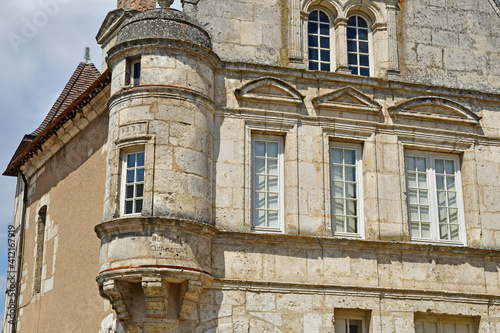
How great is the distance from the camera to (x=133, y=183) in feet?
40.2

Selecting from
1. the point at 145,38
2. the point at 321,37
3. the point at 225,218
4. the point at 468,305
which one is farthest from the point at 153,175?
the point at 468,305

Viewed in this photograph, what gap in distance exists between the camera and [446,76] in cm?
1427

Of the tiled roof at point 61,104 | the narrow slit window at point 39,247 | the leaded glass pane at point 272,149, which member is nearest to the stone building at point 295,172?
the leaded glass pane at point 272,149

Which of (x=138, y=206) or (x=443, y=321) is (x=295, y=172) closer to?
(x=138, y=206)

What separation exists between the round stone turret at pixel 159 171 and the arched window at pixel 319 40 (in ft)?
6.17

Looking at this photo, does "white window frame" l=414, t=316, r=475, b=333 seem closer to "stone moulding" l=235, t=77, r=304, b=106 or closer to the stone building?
the stone building

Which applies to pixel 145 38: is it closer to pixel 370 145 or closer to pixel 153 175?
pixel 153 175

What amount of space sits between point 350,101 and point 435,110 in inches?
60.1

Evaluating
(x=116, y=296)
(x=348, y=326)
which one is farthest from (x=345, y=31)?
(x=116, y=296)

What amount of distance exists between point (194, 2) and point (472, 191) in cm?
550

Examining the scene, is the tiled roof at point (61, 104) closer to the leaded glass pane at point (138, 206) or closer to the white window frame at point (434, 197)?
the leaded glass pane at point (138, 206)

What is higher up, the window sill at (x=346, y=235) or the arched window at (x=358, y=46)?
the arched window at (x=358, y=46)

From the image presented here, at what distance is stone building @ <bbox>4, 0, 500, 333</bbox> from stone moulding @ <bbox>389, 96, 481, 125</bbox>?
0.9 inches

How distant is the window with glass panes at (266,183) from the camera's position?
12789 mm
